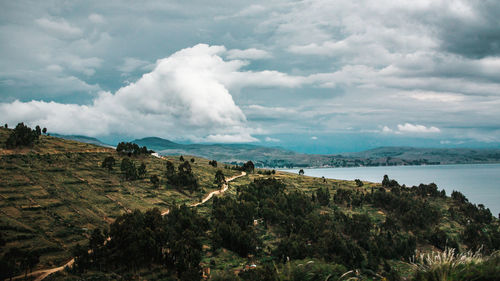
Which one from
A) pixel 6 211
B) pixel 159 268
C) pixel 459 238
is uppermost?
pixel 6 211

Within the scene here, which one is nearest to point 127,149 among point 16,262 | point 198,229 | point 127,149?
point 127,149

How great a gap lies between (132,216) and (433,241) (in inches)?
3217

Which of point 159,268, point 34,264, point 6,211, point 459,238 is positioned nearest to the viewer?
point 34,264

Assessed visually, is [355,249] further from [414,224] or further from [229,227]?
[414,224]

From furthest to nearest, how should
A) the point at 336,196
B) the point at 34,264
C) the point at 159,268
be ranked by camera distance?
the point at 336,196 < the point at 159,268 < the point at 34,264

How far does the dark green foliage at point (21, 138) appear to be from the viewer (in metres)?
83.7

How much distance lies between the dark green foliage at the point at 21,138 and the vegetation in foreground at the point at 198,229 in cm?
256

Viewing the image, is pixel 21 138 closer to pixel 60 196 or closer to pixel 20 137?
pixel 20 137

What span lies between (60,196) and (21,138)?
3881 centimetres

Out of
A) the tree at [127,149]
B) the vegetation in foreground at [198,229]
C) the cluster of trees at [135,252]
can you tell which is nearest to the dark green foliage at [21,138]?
the vegetation in foreground at [198,229]

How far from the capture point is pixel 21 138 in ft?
284

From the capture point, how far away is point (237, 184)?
391ft

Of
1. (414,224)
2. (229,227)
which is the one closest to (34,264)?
(229,227)

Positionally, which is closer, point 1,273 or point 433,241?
point 1,273
